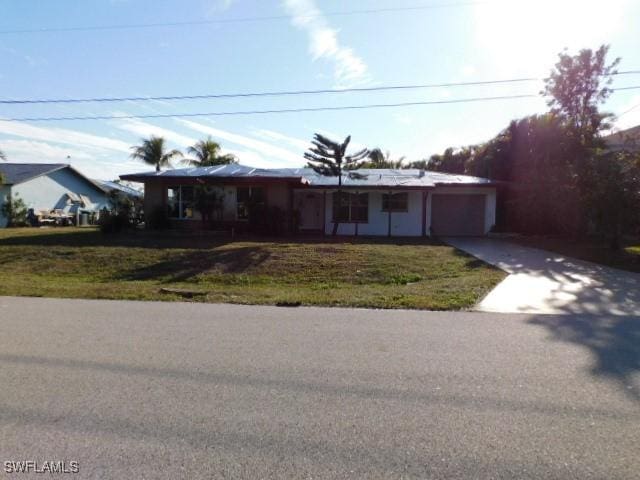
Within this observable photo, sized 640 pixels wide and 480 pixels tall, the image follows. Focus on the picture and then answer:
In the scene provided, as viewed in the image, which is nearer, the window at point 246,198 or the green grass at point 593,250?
the green grass at point 593,250

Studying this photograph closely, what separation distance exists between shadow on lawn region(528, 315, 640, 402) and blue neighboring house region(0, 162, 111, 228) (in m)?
32.1

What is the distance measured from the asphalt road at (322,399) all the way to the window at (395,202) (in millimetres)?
15492

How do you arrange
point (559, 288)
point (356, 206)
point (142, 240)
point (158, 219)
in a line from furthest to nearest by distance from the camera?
point (356, 206) < point (158, 219) < point (142, 240) < point (559, 288)

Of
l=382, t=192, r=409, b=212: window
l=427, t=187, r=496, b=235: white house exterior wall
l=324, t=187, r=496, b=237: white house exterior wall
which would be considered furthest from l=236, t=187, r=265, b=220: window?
l=427, t=187, r=496, b=235: white house exterior wall

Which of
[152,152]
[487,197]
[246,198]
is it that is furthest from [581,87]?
[152,152]

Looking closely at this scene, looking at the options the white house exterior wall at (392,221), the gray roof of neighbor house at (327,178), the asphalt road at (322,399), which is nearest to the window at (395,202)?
the white house exterior wall at (392,221)

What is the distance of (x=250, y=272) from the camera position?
11516 mm

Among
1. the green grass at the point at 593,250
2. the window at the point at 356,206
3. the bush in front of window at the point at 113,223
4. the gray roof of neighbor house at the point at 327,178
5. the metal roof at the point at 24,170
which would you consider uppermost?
the metal roof at the point at 24,170

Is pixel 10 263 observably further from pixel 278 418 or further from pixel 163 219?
pixel 278 418

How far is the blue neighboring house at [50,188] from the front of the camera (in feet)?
97.2

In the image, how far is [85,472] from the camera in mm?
2656

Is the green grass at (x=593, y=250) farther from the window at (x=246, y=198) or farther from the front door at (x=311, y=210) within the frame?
the window at (x=246, y=198)

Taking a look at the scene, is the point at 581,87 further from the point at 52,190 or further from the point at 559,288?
the point at 52,190

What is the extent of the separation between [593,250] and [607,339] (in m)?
11.6
